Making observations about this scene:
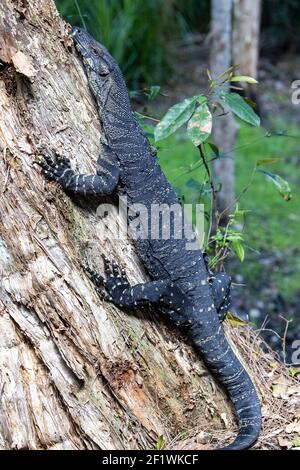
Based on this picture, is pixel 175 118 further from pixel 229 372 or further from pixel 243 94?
pixel 243 94

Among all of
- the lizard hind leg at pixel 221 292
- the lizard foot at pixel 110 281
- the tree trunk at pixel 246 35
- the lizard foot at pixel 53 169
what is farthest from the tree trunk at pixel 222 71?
the tree trunk at pixel 246 35

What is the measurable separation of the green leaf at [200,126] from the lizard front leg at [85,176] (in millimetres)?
489

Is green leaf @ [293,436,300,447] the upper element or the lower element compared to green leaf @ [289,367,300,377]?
upper

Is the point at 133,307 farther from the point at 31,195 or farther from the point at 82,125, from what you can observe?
the point at 82,125

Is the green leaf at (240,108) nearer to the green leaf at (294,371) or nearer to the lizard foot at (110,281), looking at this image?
the lizard foot at (110,281)

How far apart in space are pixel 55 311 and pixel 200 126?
136 centimetres

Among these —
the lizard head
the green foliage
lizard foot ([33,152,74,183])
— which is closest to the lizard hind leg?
lizard foot ([33,152,74,183])

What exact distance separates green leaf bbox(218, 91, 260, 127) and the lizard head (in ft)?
2.42

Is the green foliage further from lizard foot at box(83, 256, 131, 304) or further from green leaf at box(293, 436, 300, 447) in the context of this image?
green leaf at box(293, 436, 300, 447)

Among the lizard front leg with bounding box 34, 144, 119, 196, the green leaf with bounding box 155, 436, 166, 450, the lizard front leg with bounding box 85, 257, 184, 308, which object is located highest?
the lizard front leg with bounding box 34, 144, 119, 196

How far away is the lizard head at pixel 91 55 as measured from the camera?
405cm

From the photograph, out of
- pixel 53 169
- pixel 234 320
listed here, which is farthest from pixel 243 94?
pixel 53 169

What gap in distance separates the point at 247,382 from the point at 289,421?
14.9 inches

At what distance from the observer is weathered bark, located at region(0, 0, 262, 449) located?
137 inches
